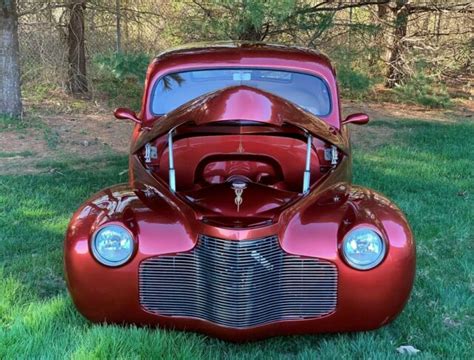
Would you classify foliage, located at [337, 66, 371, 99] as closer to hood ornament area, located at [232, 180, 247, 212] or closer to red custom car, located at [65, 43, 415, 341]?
red custom car, located at [65, 43, 415, 341]

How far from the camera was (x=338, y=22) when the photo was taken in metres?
10.1

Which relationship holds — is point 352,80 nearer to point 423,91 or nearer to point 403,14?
point 423,91

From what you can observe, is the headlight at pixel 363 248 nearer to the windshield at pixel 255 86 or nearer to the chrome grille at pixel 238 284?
the chrome grille at pixel 238 284

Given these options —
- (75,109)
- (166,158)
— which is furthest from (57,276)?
(75,109)

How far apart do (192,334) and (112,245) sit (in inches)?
24.3

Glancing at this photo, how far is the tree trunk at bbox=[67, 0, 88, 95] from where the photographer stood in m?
10.6

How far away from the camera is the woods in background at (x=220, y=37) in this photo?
9047 millimetres

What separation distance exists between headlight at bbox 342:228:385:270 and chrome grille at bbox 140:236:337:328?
4.3 inches

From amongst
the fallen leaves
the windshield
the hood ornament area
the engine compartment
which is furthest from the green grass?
the windshield

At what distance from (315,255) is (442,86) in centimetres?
957

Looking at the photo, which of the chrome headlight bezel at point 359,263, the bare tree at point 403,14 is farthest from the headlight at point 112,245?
the bare tree at point 403,14

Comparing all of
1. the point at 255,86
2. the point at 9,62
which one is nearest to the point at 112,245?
the point at 255,86

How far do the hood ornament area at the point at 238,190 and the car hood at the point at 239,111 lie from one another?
0.35m

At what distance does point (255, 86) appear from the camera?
4.29 metres
